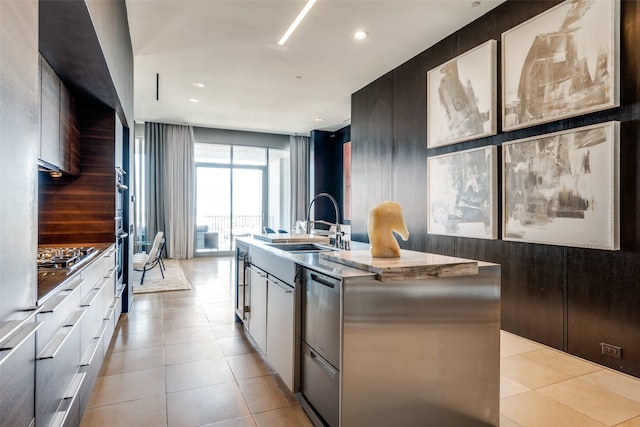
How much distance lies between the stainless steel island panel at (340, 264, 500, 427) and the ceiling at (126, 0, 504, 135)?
292 centimetres

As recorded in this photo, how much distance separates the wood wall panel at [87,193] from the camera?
3.09m

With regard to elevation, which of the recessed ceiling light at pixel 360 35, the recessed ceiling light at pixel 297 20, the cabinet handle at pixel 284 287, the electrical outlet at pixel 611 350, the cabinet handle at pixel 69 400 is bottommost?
the electrical outlet at pixel 611 350

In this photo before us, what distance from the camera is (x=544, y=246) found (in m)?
3.03

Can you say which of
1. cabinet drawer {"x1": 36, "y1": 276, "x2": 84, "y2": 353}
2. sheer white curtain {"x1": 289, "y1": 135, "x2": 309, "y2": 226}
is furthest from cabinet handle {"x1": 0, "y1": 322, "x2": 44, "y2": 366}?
sheer white curtain {"x1": 289, "y1": 135, "x2": 309, "y2": 226}

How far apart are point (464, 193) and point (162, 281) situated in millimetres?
4673

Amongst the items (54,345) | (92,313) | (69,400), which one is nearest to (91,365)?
(92,313)

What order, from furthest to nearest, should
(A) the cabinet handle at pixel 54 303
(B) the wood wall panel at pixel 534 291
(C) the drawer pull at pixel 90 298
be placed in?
(B) the wood wall panel at pixel 534 291 → (C) the drawer pull at pixel 90 298 → (A) the cabinet handle at pixel 54 303

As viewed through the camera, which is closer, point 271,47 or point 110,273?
point 110,273

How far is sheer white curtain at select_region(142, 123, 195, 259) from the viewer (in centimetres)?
823

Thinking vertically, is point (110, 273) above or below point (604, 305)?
above

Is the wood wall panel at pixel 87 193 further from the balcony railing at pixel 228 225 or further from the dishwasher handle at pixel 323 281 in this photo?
the balcony railing at pixel 228 225

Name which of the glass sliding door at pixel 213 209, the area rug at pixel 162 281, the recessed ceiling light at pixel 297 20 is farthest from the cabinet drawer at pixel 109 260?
the glass sliding door at pixel 213 209

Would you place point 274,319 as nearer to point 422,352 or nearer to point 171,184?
point 422,352

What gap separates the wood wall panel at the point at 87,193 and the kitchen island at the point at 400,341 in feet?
7.47
